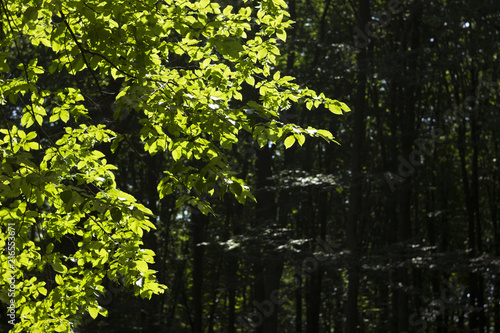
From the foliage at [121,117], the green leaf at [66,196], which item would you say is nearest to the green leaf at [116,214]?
the foliage at [121,117]

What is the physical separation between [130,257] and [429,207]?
20778mm

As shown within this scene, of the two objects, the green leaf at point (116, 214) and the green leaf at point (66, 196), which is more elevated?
the green leaf at point (66, 196)

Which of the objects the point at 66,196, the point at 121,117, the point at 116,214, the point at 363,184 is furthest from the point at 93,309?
the point at 363,184

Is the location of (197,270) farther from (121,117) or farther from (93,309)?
(121,117)

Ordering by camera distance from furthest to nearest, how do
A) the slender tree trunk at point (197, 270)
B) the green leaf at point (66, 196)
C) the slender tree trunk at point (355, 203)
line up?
the slender tree trunk at point (197, 270), the slender tree trunk at point (355, 203), the green leaf at point (66, 196)

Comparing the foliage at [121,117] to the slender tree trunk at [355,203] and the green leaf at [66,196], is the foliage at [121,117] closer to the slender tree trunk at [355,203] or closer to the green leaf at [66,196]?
the green leaf at [66,196]

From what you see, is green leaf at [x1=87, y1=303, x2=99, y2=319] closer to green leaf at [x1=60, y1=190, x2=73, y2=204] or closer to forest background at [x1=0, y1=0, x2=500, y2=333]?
green leaf at [x1=60, y1=190, x2=73, y2=204]

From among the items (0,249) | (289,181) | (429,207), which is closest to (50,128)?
(289,181)

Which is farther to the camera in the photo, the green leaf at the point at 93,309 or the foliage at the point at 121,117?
the green leaf at the point at 93,309

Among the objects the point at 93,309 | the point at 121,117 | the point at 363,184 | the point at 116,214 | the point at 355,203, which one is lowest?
the point at 93,309

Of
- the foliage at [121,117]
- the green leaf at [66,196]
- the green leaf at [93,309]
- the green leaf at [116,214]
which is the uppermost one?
the foliage at [121,117]

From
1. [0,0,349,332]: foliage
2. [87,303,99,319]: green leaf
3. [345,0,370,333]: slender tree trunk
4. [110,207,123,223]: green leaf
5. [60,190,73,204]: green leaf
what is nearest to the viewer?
[60,190,73,204]: green leaf

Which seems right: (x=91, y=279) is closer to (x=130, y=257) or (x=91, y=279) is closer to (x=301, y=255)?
(x=130, y=257)

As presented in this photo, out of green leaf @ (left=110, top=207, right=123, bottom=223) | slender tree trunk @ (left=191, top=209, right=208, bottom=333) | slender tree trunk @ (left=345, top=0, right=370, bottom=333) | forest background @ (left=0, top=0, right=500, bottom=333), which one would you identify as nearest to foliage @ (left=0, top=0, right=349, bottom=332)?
green leaf @ (left=110, top=207, right=123, bottom=223)
